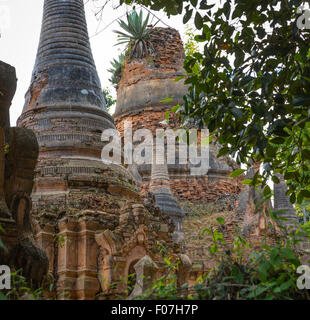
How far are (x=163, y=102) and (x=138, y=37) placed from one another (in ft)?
12.3

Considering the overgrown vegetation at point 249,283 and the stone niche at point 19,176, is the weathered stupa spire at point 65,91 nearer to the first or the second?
the stone niche at point 19,176

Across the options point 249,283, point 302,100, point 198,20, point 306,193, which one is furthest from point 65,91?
point 249,283

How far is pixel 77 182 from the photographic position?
935cm

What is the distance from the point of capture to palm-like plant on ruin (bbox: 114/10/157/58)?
76.8 ft

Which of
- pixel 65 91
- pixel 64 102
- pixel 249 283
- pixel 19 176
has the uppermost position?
pixel 65 91

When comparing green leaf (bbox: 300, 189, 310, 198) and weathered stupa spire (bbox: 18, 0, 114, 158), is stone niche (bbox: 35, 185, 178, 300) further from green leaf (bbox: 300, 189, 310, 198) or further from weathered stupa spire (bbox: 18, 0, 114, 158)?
green leaf (bbox: 300, 189, 310, 198)

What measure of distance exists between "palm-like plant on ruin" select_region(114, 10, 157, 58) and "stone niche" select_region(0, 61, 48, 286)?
1884cm

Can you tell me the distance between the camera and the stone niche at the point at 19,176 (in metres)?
4.65

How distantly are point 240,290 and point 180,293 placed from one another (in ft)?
1.14

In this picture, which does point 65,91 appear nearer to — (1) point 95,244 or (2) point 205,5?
(1) point 95,244

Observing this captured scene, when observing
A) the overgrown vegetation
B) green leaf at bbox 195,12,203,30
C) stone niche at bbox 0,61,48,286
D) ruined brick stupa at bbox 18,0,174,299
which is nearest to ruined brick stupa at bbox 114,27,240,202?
ruined brick stupa at bbox 18,0,174,299

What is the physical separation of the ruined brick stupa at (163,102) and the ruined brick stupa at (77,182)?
8.67m

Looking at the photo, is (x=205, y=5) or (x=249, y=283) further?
(x=205, y=5)
